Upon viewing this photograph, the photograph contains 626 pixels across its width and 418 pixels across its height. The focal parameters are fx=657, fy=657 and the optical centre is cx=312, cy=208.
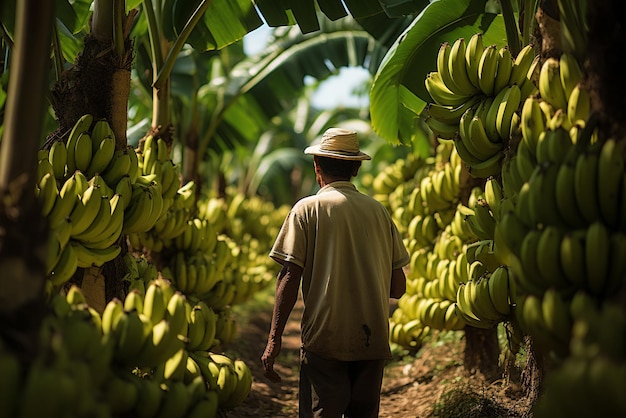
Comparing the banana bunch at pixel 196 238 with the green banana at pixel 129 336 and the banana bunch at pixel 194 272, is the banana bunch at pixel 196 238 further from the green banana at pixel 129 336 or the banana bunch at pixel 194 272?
the green banana at pixel 129 336

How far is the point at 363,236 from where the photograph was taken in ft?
11.2

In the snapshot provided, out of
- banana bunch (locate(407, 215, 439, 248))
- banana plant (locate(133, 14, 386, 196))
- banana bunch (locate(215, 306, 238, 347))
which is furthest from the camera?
banana plant (locate(133, 14, 386, 196))

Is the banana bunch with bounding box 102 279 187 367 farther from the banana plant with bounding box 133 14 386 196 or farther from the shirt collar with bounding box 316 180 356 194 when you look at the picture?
the banana plant with bounding box 133 14 386 196

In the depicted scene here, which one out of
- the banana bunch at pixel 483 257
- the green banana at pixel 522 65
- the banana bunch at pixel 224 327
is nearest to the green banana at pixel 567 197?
the banana bunch at pixel 483 257

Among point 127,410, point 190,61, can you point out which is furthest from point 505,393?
point 190,61

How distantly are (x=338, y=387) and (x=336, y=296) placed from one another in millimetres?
472

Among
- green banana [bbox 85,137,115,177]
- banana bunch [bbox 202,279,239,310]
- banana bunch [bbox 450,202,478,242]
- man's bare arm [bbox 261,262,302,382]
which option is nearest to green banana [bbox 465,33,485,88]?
man's bare arm [bbox 261,262,302,382]

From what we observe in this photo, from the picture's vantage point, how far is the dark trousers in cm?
335

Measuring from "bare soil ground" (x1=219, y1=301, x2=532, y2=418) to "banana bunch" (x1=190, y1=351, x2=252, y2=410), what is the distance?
67.9 inches

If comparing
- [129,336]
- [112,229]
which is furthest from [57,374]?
[112,229]

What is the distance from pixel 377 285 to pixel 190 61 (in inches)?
212

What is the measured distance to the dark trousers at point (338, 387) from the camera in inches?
132

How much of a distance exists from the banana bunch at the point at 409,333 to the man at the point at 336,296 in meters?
2.75

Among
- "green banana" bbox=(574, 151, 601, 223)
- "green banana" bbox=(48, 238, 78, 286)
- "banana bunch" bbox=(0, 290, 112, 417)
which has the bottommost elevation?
"banana bunch" bbox=(0, 290, 112, 417)
